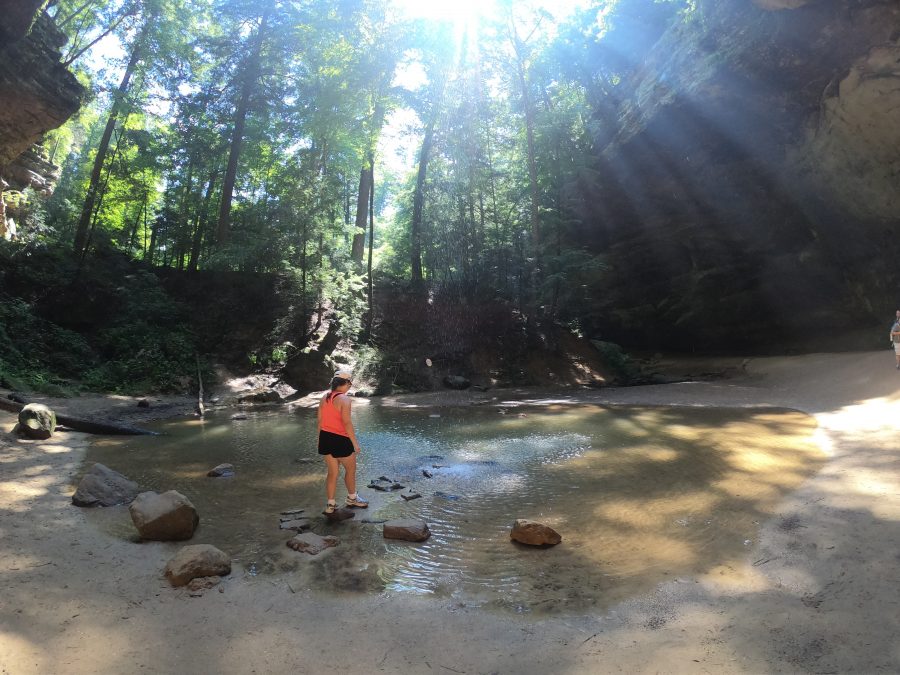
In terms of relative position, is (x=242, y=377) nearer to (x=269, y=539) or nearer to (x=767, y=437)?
(x=269, y=539)

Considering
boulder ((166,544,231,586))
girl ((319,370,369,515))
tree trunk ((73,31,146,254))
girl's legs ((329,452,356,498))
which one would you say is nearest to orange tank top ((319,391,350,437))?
girl ((319,370,369,515))

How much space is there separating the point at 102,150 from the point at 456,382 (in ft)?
58.6

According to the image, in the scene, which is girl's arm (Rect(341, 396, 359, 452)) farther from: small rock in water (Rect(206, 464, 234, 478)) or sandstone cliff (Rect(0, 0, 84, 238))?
sandstone cliff (Rect(0, 0, 84, 238))

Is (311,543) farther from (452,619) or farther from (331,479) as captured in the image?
(452,619)

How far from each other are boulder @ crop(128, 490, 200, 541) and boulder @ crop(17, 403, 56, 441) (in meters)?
5.02

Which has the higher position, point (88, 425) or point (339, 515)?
point (88, 425)

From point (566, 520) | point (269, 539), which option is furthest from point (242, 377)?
point (566, 520)

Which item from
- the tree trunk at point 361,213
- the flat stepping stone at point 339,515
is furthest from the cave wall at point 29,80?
the flat stepping stone at point 339,515

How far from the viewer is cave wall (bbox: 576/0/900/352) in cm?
1413

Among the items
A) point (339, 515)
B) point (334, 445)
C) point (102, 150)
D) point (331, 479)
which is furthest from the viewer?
point (102, 150)

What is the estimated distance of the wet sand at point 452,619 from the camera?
2.57 m

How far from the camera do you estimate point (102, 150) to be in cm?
1942

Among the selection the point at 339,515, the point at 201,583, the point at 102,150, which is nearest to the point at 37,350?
the point at 102,150

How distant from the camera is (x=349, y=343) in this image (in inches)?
749
